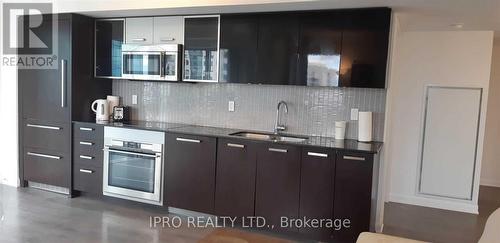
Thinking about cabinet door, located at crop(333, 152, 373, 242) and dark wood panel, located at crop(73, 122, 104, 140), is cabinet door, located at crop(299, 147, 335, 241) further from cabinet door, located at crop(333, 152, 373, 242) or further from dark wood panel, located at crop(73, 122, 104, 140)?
dark wood panel, located at crop(73, 122, 104, 140)

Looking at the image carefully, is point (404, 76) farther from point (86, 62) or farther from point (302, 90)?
point (86, 62)

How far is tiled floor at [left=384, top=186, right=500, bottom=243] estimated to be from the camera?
12.5ft

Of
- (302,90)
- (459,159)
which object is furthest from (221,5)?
(459,159)

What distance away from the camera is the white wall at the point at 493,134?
20.1 ft

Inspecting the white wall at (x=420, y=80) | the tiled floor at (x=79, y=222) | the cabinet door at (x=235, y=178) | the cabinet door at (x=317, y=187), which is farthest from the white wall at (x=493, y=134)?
the tiled floor at (x=79, y=222)

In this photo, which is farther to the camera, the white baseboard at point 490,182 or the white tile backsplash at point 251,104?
the white baseboard at point 490,182

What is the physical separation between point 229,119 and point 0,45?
9.62ft

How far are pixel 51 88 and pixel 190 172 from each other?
2.01 m

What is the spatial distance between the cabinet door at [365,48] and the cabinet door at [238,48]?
870 millimetres

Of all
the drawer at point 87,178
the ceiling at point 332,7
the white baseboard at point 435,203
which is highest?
the ceiling at point 332,7

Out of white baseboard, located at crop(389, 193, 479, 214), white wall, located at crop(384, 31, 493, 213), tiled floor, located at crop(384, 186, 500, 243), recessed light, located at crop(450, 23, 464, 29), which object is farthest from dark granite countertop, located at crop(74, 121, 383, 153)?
white baseboard, located at crop(389, 193, 479, 214)

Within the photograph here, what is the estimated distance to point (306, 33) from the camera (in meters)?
3.67

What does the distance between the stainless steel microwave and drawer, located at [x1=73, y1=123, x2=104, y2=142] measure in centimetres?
65

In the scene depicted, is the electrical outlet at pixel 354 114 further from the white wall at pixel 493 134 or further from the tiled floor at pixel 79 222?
the white wall at pixel 493 134
